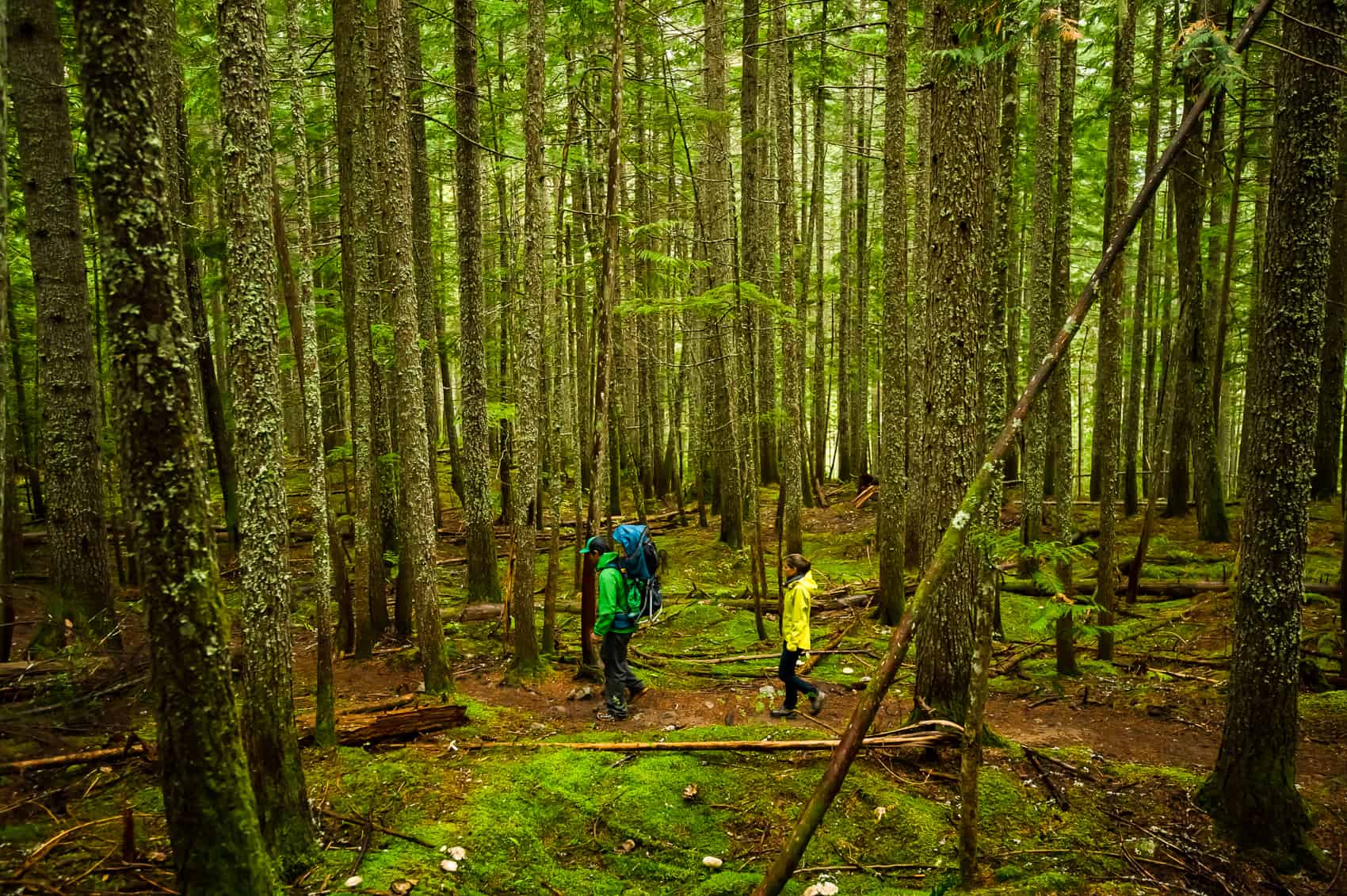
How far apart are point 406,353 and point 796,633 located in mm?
5185

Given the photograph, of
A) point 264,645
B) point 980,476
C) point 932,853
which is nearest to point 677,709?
point 932,853

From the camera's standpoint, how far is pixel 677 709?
880 cm

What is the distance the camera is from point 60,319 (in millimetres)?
8969

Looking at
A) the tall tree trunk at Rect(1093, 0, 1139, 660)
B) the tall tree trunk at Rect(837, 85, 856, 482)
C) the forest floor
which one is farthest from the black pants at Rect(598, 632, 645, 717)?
the tall tree trunk at Rect(837, 85, 856, 482)

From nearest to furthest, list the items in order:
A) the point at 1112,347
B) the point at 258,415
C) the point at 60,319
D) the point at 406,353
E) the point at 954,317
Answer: the point at 258,415, the point at 954,317, the point at 406,353, the point at 60,319, the point at 1112,347

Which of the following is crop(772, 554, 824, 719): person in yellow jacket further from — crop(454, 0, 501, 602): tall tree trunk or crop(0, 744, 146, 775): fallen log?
crop(0, 744, 146, 775): fallen log

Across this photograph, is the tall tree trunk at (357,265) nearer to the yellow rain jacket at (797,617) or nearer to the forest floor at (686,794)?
the forest floor at (686,794)

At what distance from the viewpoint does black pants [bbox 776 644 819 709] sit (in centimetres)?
840

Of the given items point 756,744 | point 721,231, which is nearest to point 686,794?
point 756,744

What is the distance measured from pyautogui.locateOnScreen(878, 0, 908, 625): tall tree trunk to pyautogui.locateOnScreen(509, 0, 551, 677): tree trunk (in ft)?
17.5

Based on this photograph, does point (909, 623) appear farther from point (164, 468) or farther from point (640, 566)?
point (640, 566)

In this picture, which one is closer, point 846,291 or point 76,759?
point 76,759

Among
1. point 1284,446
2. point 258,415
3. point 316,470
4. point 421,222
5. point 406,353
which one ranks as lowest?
point 316,470

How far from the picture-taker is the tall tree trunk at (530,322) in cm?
870
